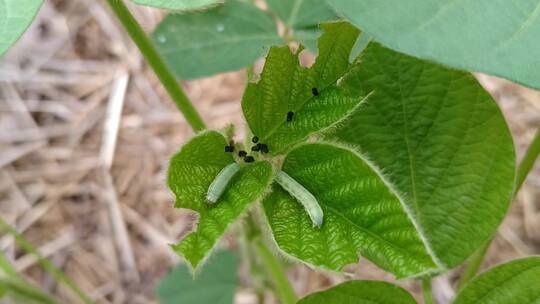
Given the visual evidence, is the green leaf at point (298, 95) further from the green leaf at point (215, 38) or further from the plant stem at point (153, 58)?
the green leaf at point (215, 38)

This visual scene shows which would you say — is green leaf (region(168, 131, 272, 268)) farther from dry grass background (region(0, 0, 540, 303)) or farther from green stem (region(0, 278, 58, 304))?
dry grass background (region(0, 0, 540, 303))

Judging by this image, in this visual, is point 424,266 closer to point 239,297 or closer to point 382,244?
point 382,244

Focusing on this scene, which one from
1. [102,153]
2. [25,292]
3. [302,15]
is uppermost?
[102,153]

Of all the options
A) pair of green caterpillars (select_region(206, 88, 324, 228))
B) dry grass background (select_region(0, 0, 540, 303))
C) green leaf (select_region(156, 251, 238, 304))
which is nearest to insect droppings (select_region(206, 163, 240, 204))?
pair of green caterpillars (select_region(206, 88, 324, 228))

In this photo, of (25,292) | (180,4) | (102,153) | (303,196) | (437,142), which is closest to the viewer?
(180,4)

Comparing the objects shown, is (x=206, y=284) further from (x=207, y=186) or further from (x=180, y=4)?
(x=180, y=4)

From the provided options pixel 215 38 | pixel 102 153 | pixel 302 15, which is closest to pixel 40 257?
pixel 215 38

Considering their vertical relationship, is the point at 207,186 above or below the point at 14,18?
below

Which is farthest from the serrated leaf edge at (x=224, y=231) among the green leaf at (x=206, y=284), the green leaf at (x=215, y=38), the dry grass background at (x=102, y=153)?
the dry grass background at (x=102, y=153)
